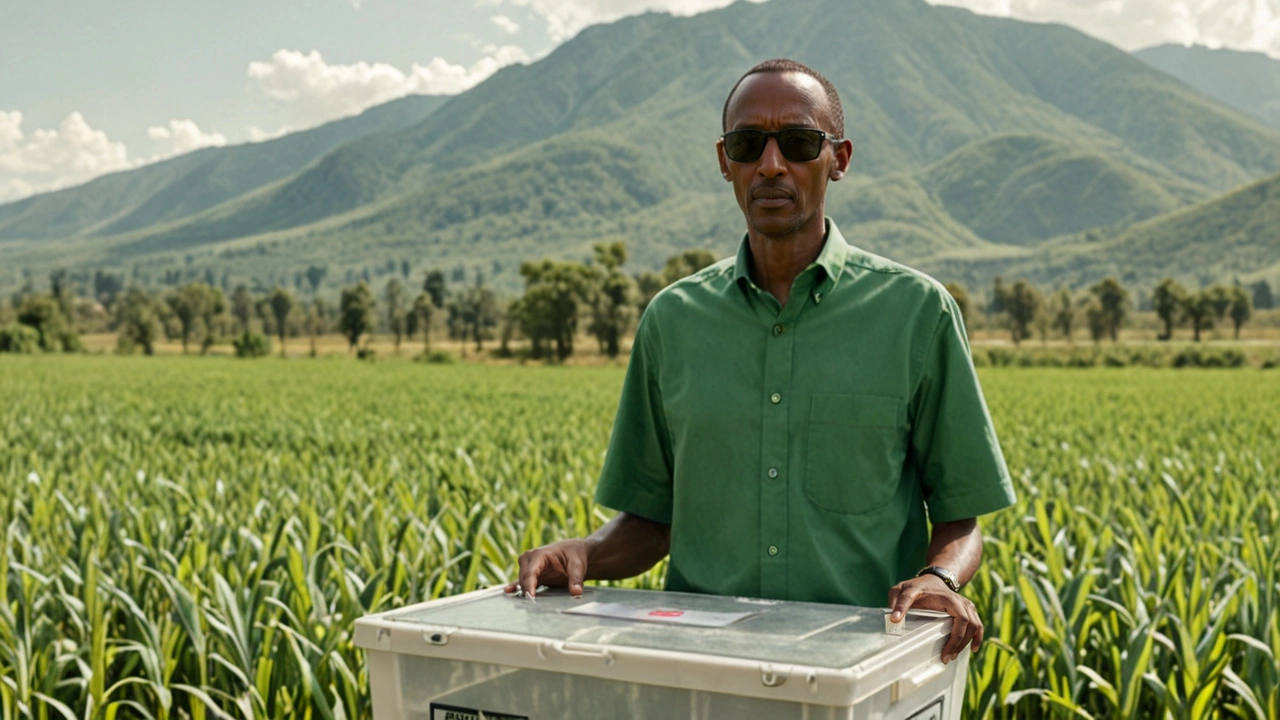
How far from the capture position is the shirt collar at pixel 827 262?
201 centimetres

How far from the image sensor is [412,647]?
1.57m

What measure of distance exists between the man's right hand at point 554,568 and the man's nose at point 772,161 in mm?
702

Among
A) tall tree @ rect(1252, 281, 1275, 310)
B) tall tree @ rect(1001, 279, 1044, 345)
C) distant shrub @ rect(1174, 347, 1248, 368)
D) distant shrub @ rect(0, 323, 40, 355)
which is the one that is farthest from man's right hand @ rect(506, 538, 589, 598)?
tall tree @ rect(1252, 281, 1275, 310)

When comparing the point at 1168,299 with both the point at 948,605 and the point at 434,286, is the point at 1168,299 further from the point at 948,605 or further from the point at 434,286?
the point at 948,605

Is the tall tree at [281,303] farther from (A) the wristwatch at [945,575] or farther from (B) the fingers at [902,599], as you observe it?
(B) the fingers at [902,599]

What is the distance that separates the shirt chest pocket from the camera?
1.95 meters

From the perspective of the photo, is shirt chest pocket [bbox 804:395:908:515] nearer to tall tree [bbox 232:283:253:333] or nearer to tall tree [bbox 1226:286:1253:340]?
tall tree [bbox 1226:286:1253:340]

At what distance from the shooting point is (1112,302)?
10644cm

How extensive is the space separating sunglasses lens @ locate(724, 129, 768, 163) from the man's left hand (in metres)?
0.76

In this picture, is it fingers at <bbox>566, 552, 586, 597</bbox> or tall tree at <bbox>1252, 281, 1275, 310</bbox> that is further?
tall tree at <bbox>1252, 281, 1275, 310</bbox>

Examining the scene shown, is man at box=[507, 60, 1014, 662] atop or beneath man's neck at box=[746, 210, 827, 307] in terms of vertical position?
beneath

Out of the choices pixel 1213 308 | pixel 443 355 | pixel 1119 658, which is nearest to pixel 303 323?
pixel 443 355

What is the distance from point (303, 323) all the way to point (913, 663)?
151622 millimetres

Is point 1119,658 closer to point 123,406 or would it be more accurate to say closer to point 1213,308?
point 123,406
